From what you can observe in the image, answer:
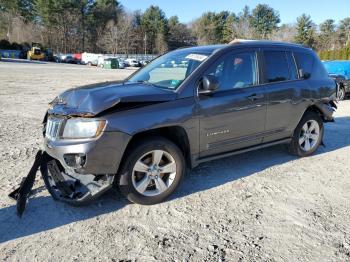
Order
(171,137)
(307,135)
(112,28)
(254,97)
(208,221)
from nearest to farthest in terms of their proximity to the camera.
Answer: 1. (208,221)
2. (171,137)
3. (254,97)
4. (307,135)
5. (112,28)

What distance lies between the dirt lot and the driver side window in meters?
1.34

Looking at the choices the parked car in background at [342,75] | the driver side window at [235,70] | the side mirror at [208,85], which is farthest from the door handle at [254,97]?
the parked car in background at [342,75]

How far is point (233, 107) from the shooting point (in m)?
5.00

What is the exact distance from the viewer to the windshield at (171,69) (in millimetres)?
4848

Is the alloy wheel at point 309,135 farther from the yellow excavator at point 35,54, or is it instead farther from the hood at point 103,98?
the yellow excavator at point 35,54

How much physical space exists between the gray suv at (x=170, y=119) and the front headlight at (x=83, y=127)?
1cm

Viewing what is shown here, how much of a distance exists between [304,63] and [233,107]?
1.97 metres

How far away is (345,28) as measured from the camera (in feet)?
294

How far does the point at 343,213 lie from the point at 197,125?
1.98m

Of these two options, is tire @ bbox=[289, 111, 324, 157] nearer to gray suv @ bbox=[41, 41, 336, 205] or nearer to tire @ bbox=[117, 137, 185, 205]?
gray suv @ bbox=[41, 41, 336, 205]

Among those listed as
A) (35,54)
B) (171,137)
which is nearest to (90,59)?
(35,54)

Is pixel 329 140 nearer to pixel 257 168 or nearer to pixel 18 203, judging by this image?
pixel 257 168

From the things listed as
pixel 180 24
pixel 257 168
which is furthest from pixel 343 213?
pixel 180 24

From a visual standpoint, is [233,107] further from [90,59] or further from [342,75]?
[90,59]
